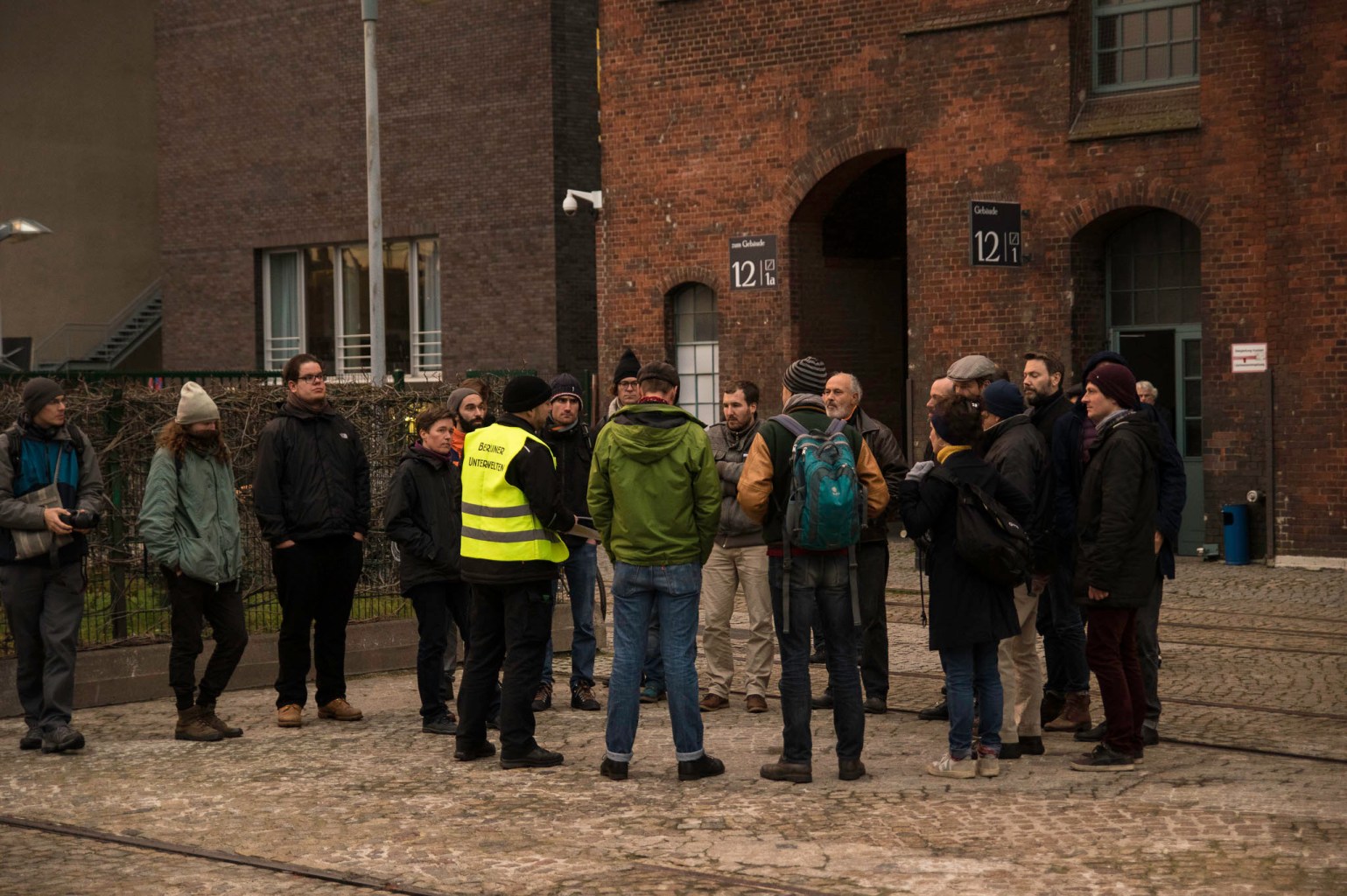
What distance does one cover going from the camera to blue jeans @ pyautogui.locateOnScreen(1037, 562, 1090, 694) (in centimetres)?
933

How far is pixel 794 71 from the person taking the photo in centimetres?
2267

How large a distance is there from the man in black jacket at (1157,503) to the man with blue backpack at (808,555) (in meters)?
1.21

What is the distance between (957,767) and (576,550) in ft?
9.85

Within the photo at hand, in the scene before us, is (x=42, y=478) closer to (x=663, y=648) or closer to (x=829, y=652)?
(x=663, y=648)

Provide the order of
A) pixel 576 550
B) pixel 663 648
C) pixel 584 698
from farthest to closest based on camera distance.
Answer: pixel 576 550
pixel 584 698
pixel 663 648

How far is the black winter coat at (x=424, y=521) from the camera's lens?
9906 millimetres

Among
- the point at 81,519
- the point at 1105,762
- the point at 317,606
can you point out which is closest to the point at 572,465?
the point at 317,606

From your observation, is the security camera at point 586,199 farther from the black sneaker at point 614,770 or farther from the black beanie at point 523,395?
the black sneaker at point 614,770

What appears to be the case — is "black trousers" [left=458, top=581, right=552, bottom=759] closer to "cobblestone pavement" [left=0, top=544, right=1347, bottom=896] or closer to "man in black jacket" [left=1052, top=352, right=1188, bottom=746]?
"cobblestone pavement" [left=0, top=544, right=1347, bottom=896]

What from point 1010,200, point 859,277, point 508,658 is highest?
point 1010,200

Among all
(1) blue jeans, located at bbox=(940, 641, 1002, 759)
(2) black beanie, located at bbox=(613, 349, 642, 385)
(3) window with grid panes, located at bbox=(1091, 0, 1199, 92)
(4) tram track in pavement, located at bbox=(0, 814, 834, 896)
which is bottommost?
(4) tram track in pavement, located at bbox=(0, 814, 834, 896)

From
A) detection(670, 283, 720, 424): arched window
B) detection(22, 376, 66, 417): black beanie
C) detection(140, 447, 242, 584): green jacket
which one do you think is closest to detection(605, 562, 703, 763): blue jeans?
detection(140, 447, 242, 584): green jacket

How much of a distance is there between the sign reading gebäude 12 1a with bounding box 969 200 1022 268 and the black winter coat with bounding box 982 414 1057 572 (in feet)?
37.8

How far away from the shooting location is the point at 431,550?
988 centimetres
